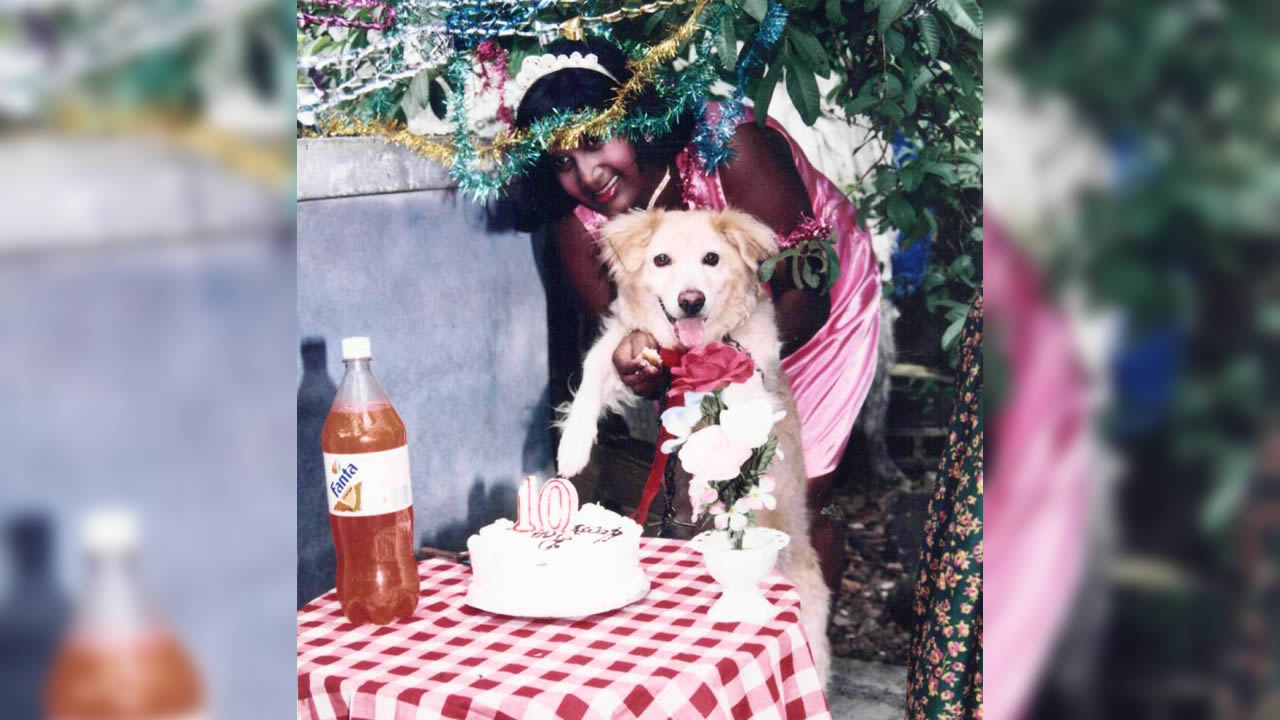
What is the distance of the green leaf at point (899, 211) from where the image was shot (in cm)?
204

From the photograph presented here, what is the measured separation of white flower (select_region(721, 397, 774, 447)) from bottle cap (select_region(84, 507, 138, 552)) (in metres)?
1.21

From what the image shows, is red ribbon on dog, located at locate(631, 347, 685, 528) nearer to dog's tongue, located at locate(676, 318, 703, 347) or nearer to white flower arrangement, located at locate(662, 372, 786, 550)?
dog's tongue, located at locate(676, 318, 703, 347)

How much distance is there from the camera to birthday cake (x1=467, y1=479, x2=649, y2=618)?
1.58 metres

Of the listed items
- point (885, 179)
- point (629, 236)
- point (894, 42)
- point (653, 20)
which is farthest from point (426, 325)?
point (894, 42)

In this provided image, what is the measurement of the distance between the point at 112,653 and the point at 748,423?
1.22 metres

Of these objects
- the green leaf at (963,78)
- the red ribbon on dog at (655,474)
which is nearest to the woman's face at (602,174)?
the red ribbon on dog at (655,474)

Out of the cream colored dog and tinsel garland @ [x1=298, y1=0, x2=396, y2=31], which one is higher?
tinsel garland @ [x1=298, y1=0, x2=396, y2=31]

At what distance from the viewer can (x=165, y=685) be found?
40 centimetres

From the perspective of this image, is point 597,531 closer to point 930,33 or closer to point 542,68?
point 542,68

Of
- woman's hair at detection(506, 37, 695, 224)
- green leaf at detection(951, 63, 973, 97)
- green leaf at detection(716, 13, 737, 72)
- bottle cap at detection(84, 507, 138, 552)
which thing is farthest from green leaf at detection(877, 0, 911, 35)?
bottle cap at detection(84, 507, 138, 552)

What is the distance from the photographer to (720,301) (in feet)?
7.06

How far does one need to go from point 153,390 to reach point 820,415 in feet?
6.09

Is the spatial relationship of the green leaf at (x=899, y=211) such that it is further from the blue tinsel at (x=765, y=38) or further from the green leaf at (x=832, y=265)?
the blue tinsel at (x=765, y=38)

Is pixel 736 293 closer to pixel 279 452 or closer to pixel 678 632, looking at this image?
pixel 678 632
